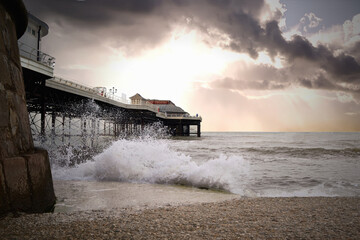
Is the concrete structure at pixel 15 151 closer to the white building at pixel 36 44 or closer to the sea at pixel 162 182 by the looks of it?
the sea at pixel 162 182

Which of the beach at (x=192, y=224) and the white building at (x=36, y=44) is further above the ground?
the white building at (x=36, y=44)

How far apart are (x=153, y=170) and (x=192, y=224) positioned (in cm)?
494

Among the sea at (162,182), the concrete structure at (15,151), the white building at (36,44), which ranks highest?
the white building at (36,44)

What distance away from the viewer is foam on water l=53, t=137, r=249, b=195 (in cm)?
697

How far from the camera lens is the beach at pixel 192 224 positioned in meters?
2.46

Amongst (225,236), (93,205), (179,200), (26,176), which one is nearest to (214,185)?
(179,200)

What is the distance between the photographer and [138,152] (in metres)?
9.31

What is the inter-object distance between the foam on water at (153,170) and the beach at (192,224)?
264 cm

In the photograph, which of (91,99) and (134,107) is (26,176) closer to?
(91,99)

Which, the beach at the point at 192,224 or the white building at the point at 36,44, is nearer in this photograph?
the beach at the point at 192,224

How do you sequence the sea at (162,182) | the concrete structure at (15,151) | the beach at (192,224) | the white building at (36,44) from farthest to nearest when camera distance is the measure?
the white building at (36,44)
the sea at (162,182)
the concrete structure at (15,151)
the beach at (192,224)

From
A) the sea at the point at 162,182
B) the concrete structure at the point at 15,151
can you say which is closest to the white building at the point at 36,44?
the sea at the point at 162,182

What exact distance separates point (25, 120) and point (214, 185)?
4.82 meters

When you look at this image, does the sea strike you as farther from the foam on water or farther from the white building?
the white building
